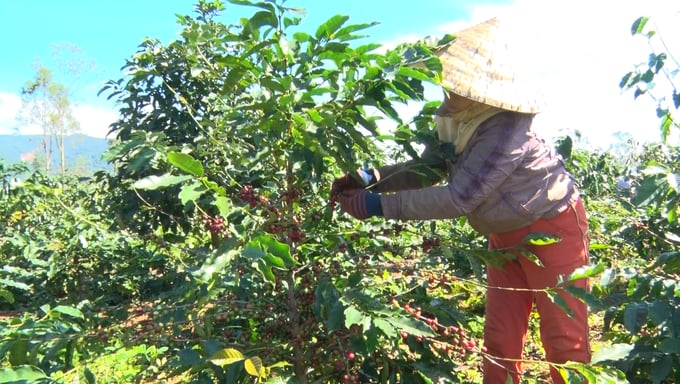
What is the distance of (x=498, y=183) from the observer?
5.86 feet

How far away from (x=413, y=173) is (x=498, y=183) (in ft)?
1.21

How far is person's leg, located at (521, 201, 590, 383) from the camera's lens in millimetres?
1901

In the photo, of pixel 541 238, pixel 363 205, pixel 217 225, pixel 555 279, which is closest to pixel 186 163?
pixel 217 225

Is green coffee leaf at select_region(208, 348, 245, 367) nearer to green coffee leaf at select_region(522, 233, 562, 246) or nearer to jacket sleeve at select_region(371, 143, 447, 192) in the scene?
jacket sleeve at select_region(371, 143, 447, 192)

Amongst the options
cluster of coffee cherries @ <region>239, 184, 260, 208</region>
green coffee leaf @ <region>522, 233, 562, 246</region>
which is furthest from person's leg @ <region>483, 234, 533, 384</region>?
cluster of coffee cherries @ <region>239, 184, 260, 208</region>

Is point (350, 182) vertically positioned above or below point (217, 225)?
above

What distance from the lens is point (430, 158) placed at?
200 centimetres

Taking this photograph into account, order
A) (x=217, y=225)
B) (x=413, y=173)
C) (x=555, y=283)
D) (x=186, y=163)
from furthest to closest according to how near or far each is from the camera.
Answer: (x=413, y=173), (x=555, y=283), (x=217, y=225), (x=186, y=163)

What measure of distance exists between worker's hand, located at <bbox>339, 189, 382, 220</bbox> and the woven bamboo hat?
1.32 feet

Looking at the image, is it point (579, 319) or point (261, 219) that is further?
point (579, 319)

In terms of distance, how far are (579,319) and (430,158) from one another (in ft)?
2.34

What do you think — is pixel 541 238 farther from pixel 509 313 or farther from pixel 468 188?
pixel 509 313

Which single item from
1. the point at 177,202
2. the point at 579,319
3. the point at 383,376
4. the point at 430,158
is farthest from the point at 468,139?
the point at 177,202

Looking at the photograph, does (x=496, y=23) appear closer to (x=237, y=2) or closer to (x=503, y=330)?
(x=237, y=2)
